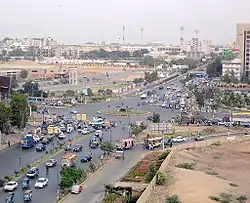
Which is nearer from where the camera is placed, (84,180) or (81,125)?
(84,180)

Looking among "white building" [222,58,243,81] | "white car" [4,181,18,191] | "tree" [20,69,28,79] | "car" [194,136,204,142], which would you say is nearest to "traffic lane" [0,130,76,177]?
"white car" [4,181,18,191]

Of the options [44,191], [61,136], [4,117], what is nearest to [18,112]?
[4,117]

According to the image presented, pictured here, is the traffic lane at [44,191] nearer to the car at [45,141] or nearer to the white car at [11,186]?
the white car at [11,186]

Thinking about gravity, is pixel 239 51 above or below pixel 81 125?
above

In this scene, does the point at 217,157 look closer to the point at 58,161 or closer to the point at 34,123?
the point at 58,161

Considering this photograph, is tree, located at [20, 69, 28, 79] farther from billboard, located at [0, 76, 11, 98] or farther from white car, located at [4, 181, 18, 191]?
white car, located at [4, 181, 18, 191]

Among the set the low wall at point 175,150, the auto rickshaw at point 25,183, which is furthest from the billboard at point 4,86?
the auto rickshaw at point 25,183

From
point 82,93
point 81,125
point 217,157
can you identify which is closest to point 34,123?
point 81,125

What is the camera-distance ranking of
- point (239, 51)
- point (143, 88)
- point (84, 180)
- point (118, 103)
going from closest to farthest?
point (84, 180)
point (118, 103)
point (143, 88)
point (239, 51)
